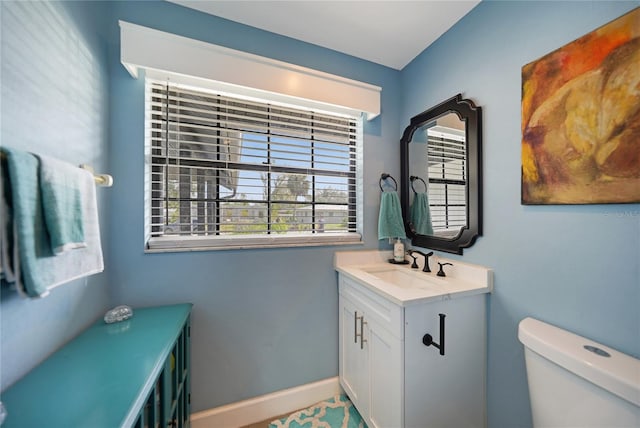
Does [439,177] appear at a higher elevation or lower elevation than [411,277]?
higher

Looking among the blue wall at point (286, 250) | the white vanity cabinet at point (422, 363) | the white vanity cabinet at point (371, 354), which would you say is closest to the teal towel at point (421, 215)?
the blue wall at point (286, 250)

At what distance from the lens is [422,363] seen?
99cm

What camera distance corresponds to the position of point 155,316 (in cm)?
105

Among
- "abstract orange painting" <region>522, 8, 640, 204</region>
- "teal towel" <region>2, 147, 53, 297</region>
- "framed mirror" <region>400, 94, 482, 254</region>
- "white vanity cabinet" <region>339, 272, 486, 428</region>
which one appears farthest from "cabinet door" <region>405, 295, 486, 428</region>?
"teal towel" <region>2, 147, 53, 297</region>

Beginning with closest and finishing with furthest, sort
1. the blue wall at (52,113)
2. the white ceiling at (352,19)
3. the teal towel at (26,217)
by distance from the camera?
the teal towel at (26,217) < the blue wall at (52,113) < the white ceiling at (352,19)

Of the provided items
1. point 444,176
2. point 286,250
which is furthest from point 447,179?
point 286,250

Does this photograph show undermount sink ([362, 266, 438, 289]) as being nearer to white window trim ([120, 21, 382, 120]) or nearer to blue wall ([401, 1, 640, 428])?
blue wall ([401, 1, 640, 428])

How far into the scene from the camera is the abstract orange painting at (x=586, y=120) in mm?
717

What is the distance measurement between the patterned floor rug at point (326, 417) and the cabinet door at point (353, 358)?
0.09m

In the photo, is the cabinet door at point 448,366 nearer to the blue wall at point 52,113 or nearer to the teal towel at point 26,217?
the teal towel at point 26,217

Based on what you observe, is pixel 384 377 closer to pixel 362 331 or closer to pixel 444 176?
pixel 362 331

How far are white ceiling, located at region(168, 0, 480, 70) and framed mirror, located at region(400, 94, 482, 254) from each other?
1.50 ft

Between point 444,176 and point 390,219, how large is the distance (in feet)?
1.45

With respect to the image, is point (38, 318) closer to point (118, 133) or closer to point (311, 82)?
point (118, 133)
